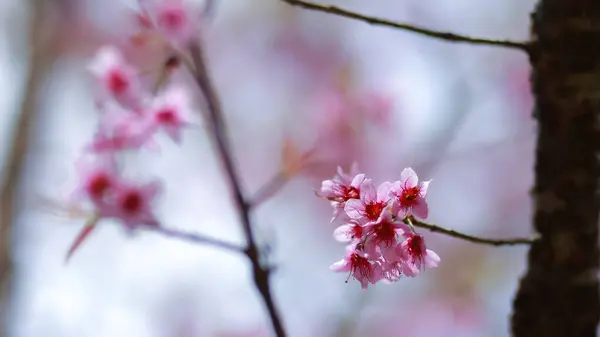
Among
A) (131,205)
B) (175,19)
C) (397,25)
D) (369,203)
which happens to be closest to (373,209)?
(369,203)

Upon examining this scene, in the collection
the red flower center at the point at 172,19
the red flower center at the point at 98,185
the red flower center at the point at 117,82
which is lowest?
the red flower center at the point at 98,185

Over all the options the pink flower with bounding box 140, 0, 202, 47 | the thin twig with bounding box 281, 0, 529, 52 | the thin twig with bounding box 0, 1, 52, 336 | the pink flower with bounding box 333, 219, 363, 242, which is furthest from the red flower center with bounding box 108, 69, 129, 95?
the thin twig with bounding box 0, 1, 52, 336

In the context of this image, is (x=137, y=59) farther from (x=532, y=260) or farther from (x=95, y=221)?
(x=532, y=260)

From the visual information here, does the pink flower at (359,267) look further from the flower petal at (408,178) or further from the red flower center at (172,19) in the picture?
the red flower center at (172,19)

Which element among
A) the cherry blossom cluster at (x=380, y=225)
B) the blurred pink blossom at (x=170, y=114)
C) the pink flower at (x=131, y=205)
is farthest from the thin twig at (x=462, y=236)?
the blurred pink blossom at (x=170, y=114)

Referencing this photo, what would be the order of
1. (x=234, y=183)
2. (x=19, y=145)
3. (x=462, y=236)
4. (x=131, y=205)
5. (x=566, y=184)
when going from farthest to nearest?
(x=19, y=145) → (x=131, y=205) → (x=234, y=183) → (x=566, y=184) → (x=462, y=236)

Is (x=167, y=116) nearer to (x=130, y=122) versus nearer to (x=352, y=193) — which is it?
(x=130, y=122)

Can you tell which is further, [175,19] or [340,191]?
[175,19]

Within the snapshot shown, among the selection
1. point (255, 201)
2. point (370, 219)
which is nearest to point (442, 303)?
point (255, 201)
